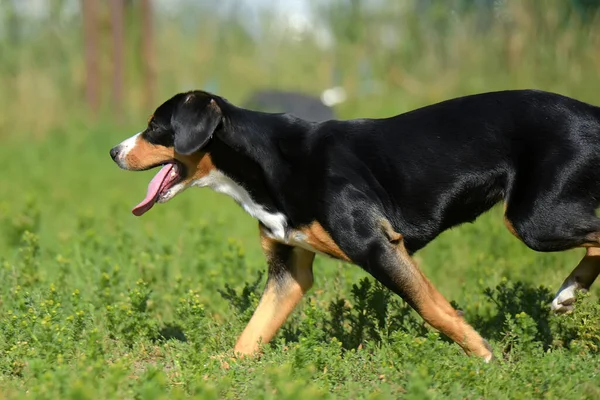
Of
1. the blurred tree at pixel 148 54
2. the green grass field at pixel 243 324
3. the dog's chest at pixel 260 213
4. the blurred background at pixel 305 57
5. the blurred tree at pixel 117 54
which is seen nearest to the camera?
the green grass field at pixel 243 324

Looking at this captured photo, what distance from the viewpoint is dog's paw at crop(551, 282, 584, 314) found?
5.23 metres

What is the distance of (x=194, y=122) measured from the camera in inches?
197

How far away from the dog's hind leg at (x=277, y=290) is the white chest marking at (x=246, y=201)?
0.50ft

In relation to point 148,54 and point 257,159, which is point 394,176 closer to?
point 257,159

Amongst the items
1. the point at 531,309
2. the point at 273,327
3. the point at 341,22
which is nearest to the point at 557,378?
the point at 531,309

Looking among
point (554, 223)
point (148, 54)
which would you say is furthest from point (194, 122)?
point (148, 54)

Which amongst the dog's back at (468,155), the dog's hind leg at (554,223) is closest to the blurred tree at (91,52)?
the dog's back at (468,155)

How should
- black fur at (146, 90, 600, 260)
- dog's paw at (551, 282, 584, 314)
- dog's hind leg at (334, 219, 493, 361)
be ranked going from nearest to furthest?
dog's hind leg at (334, 219, 493, 361), black fur at (146, 90, 600, 260), dog's paw at (551, 282, 584, 314)

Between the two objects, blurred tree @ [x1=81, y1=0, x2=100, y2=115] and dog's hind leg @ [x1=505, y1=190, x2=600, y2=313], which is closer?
dog's hind leg @ [x1=505, y1=190, x2=600, y2=313]

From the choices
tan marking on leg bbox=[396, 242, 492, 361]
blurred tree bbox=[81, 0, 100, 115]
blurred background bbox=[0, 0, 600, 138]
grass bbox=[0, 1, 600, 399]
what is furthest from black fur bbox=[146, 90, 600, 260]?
blurred tree bbox=[81, 0, 100, 115]

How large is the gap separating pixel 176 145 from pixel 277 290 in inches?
41.9

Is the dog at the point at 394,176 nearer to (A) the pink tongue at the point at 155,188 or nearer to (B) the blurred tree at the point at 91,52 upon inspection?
(A) the pink tongue at the point at 155,188

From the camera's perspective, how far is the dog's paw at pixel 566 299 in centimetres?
523

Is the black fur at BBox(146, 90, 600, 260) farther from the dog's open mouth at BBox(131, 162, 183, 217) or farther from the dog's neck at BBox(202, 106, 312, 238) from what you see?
the dog's open mouth at BBox(131, 162, 183, 217)
